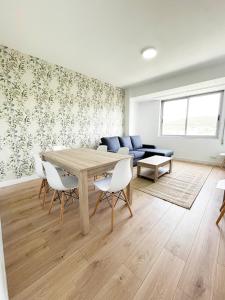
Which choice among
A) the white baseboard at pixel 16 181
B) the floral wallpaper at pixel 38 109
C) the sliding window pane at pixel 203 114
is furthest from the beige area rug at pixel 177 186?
the white baseboard at pixel 16 181

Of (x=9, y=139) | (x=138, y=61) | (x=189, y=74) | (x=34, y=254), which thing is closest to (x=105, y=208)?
(x=34, y=254)

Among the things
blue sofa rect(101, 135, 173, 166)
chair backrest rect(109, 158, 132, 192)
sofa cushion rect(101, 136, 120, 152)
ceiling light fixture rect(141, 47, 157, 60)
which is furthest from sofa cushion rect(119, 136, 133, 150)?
chair backrest rect(109, 158, 132, 192)

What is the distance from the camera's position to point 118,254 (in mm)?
1236

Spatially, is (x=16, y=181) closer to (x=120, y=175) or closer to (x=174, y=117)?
(x=120, y=175)

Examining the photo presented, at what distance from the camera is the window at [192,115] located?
13.1 feet

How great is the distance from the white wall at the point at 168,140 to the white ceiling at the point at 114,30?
2236 millimetres

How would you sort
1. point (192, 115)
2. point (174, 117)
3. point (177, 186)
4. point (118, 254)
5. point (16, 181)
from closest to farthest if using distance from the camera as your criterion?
point (118, 254) < point (177, 186) < point (16, 181) < point (192, 115) < point (174, 117)

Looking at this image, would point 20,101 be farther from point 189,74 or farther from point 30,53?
point 189,74

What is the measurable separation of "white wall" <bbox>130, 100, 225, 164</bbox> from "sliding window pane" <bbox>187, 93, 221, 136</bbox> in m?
0.25

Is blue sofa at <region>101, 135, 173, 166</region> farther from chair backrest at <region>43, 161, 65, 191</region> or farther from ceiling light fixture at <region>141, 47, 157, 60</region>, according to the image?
chair backrest at <region>43, 161, 65, 191</region>

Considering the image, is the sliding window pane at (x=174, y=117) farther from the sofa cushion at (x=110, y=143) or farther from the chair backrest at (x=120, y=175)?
the chair backrest at (x=120, y=175)

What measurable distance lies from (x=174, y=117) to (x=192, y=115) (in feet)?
1.85

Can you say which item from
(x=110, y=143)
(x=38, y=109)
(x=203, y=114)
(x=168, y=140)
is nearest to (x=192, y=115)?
(x=203, y=114)

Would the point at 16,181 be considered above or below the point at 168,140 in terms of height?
below
